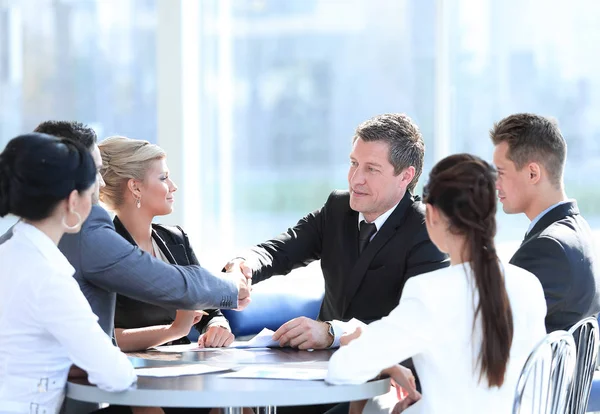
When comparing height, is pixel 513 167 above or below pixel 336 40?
below

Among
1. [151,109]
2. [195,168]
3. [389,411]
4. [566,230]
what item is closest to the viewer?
[389,411]

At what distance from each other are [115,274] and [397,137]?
3.83 ft

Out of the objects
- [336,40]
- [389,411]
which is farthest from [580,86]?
[389,411]

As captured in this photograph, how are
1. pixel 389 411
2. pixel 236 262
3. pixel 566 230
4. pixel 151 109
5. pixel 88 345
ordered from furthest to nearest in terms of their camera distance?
pixel 151 109 < pixel 236 262 < pixel 566 230 < pixel 389 411 < pixel 88 345

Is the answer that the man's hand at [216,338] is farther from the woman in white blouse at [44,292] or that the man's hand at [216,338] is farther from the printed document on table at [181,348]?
the woman in white blouse at [44,292]

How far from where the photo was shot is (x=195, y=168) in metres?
5.06

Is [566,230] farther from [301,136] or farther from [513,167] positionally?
[301,136]

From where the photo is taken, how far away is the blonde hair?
301cm

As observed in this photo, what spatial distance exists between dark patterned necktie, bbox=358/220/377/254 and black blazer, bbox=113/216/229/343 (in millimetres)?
549

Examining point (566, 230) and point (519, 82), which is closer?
point (566, 230)

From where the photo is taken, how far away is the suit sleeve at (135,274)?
2.45 metres

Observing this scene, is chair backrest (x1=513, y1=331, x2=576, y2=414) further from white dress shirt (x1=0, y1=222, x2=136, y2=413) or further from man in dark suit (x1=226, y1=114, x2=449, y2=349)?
white dress shirt (x1=0, y1=222, x2=136, y2=413)

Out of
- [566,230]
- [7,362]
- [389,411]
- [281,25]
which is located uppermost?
[281,25]

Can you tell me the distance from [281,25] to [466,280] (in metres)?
3.50
